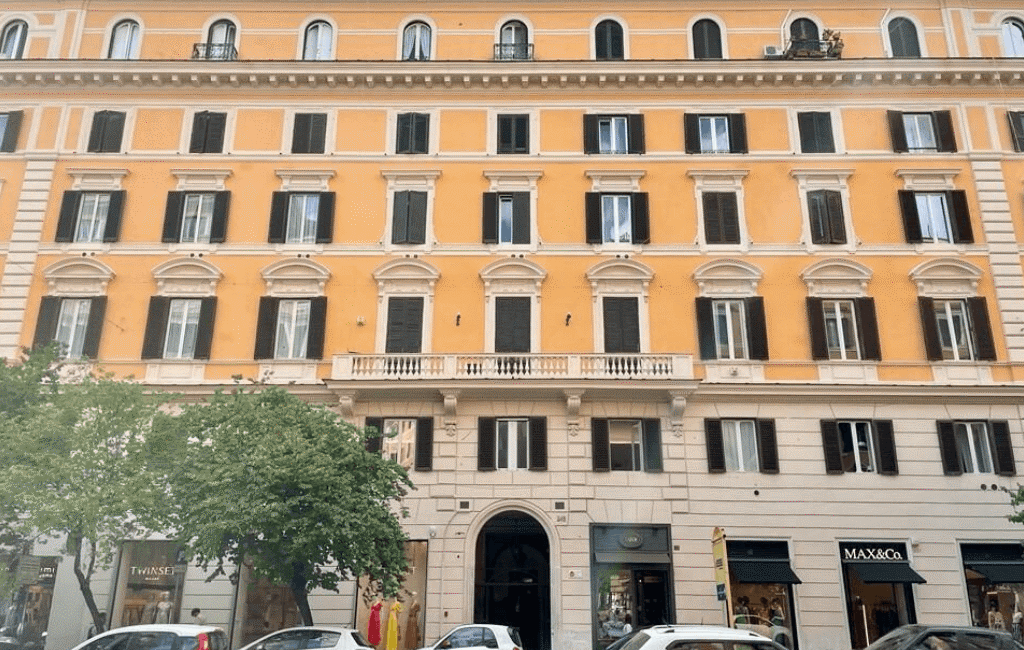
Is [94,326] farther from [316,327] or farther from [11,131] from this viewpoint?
[11,131]

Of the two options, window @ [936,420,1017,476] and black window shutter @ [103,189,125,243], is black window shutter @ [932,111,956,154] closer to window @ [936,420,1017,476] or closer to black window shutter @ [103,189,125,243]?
window @ [936,420,1017,476]

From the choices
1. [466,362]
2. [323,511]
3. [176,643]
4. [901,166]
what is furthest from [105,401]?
[901,166]

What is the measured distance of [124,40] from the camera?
32.0 metres

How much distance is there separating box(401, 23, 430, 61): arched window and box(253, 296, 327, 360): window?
404 inches

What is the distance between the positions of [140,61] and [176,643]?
897 inches

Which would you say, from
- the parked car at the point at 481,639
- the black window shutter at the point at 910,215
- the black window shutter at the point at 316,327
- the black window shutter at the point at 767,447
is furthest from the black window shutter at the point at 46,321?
the black window shutter at the point at 910,215

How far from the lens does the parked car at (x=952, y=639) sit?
44.1 ft

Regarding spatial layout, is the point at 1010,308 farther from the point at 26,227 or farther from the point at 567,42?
the point at 26,227

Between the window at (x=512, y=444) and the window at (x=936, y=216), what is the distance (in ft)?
47.0

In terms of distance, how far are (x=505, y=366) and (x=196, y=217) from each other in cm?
1234

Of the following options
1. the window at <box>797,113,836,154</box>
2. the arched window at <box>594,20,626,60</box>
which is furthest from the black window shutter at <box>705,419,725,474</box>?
the arched window at <box>594,20,626,60</box>

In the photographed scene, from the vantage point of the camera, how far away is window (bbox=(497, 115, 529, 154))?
99.2ft

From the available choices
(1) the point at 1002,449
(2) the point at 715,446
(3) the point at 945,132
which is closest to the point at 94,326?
(2) the point at 715,446

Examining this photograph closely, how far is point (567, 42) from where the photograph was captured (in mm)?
31609
